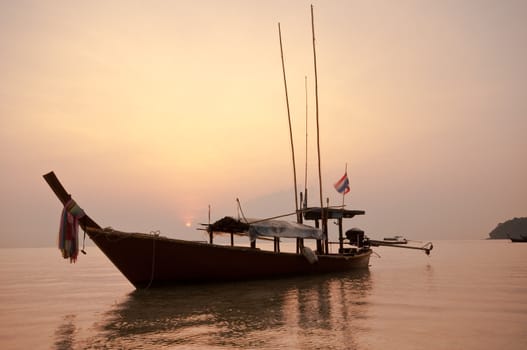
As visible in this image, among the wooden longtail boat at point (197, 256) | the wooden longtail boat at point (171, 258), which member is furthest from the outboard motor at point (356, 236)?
the wooden longtail boat at point (171, 258)

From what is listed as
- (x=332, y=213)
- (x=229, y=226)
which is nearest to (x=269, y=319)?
(x=229, y=226)

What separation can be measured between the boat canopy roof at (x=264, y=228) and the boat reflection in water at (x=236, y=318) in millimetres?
2986

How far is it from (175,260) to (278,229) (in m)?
6.05

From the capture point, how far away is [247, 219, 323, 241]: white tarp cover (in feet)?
65.1

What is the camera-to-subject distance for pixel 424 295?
1598 centimetres

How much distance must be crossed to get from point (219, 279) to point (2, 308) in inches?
309

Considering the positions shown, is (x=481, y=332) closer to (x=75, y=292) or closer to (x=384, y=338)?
(x=384, y=338)

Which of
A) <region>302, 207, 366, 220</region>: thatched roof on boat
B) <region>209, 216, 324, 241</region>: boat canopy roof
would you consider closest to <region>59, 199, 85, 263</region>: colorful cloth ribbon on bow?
<region>209, 216, 324, 241</region>: boat canopy roof

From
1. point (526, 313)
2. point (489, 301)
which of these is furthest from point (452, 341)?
point (489, 301)

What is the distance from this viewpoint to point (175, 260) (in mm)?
16375

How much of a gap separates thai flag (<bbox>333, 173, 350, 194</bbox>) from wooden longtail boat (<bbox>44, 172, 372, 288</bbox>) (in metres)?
8.44

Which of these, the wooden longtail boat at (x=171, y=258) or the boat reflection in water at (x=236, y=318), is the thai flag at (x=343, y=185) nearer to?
the wooden longtail boat at (x=171, y=258)

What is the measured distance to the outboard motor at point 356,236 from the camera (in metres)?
32.8

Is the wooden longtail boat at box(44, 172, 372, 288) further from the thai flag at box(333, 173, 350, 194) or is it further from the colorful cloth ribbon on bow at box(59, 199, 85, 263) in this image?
the thai flag at box(333, 173, 350, 194)
